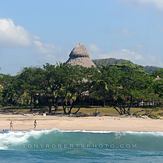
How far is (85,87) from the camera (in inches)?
2611

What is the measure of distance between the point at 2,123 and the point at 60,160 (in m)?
22.2

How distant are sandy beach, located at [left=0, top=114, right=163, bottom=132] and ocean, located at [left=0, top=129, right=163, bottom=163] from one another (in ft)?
8.40

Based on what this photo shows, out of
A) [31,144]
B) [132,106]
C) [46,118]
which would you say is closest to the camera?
[31,144]

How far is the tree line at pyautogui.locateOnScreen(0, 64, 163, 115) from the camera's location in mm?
64938

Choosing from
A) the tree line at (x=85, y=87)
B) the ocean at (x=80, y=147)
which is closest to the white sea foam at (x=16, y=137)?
the ocean at (x=80, y=147)

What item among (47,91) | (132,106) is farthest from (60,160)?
(132,106)

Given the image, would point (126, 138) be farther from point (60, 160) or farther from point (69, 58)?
point (69, 58)

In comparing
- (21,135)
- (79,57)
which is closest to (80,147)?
Answer: (21,135)

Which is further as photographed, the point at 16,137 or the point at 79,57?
the point at 79,57

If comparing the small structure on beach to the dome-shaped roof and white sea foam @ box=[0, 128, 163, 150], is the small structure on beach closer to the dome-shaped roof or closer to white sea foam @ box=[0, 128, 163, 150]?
the dome-shaped roof

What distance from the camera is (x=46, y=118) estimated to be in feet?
194

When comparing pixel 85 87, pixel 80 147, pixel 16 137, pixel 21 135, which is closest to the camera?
pixel 80 147

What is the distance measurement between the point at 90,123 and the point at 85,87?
12479 millimetres

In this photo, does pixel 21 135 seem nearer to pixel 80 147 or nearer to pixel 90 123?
pixel 80 147
